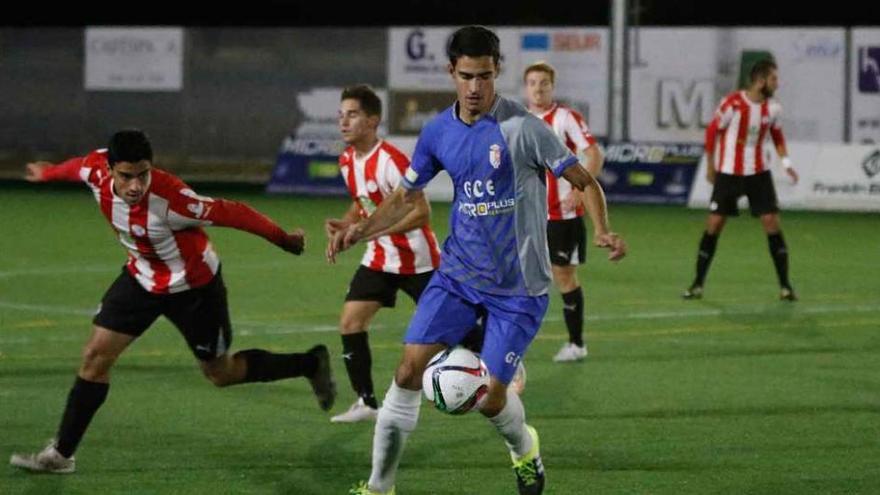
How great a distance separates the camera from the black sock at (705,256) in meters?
15.4

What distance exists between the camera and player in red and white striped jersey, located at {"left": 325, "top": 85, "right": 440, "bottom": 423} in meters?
9.70

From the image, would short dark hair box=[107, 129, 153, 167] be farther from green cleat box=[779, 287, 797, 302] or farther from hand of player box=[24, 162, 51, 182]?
green cleat box=[779, 287, 797, 302]

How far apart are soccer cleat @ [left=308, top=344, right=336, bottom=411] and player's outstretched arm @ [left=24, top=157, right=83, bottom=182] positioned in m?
1.56

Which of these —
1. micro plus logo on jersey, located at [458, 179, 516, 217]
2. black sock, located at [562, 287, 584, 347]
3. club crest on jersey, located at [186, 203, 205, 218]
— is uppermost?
micro plus logo on jersey, located at [458, 179, 516, 217]

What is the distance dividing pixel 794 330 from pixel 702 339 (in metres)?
0.86

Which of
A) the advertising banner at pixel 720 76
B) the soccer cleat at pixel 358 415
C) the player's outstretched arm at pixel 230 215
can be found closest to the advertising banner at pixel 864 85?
the advertising banner at pixel 720 76

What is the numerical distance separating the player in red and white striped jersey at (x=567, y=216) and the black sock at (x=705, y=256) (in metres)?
3.52

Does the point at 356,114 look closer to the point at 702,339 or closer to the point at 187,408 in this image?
Result: the point at 187,408

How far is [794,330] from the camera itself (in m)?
13.5

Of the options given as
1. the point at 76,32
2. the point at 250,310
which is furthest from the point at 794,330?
the point at 76,32

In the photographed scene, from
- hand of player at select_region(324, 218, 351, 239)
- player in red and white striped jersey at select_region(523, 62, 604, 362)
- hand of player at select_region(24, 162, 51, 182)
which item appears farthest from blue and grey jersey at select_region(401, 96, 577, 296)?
player in red and white striped jersey at select_region(523, 62, 604, 362)

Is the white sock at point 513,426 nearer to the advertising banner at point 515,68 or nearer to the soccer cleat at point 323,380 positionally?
the soccer cleat at point 323,380

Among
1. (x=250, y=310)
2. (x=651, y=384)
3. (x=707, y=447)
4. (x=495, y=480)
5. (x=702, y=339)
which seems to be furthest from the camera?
(x=250, y=310)

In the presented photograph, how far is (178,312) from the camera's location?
346 inches
